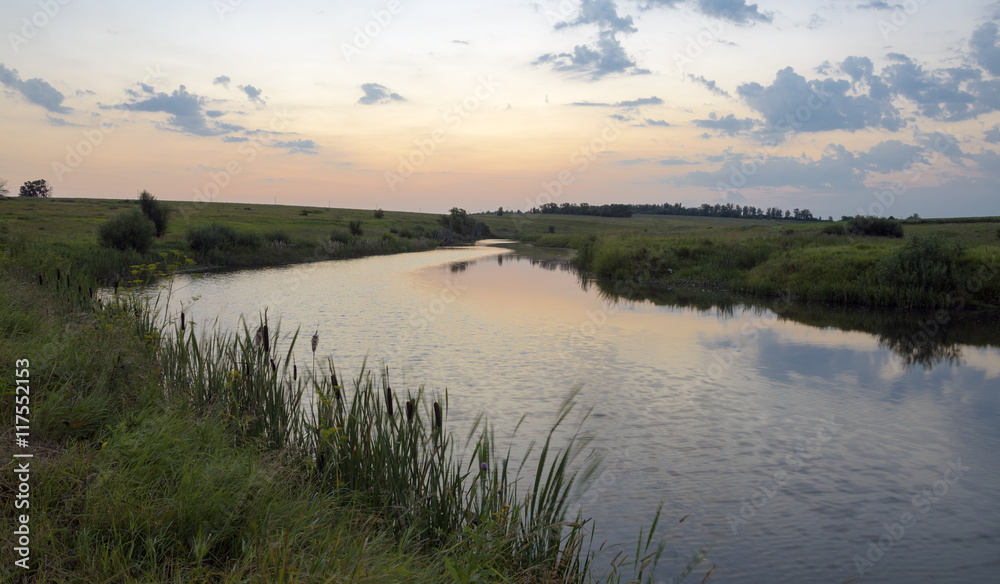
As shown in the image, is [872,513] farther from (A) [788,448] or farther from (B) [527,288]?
(B) [527,288]

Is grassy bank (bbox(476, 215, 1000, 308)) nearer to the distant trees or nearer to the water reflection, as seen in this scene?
the water reflection

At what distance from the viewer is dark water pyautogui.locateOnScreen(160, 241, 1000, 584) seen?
21.1ft

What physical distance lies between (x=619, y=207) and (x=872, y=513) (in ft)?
485

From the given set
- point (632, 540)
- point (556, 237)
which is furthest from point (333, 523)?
point (556, 237)

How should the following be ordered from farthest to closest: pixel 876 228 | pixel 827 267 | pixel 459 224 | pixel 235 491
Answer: pixel 459 224 < pixel 876 228 < pixel 827 267 < pixel 235 491

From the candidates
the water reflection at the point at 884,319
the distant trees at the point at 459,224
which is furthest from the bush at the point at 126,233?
the distant trees at the point at 459,224

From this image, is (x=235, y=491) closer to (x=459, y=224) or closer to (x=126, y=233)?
(x=126, y=233)

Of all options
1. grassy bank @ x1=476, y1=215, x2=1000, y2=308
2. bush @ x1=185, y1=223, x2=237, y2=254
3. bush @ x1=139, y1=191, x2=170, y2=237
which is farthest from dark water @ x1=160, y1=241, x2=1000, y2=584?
bush @ x1=139, y1=191, x2=170, y2=237

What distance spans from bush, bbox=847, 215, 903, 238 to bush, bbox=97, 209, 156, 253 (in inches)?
1666

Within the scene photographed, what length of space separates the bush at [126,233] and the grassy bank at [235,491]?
89.4 ft

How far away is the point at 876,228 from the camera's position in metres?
40.8

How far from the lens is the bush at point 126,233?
101ft

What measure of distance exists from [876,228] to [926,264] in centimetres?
2116

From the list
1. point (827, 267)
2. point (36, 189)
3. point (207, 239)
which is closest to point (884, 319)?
point (827, 267)
